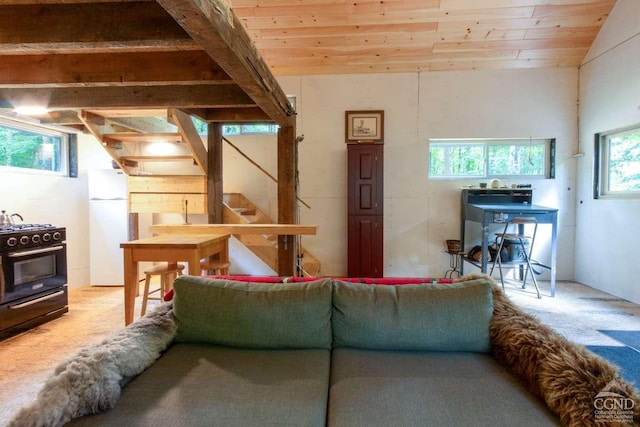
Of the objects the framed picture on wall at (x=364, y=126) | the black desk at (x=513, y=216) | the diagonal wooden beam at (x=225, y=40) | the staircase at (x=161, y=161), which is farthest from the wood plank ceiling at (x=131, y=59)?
the black desk at (x=513, y=216)

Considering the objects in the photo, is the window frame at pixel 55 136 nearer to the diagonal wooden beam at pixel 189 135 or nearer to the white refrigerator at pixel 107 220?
the white refrigerator at pixel 107 220

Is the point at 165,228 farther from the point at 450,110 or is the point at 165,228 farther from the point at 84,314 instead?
the point at 450,110

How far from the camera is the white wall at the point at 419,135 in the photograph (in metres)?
4.54

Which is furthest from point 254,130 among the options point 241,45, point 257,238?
point 241,45

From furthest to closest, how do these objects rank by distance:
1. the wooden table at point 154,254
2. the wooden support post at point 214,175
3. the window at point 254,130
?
the window at point 254,130
the wooden support post at point 214,175
the wooden table at point 154,254

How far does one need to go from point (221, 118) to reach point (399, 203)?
8.79ft

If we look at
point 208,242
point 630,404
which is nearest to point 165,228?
point 208,242

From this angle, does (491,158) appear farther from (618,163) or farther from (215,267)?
(215,267)

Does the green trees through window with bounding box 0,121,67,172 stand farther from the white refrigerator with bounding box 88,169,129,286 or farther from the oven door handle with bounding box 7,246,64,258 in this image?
the oven door handle with bounding box 7,246,64,258

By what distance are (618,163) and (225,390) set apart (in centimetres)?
500

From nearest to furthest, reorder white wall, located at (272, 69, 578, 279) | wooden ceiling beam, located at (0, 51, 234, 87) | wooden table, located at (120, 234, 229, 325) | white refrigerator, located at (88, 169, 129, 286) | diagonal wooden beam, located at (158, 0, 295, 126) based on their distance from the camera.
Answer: diagonal wooden beam, located at (158, 0, 295, 126) → wooden ceiling beam, located at (0, 51, 234, 87) → wooden table, located at (120, 234, 229, 325) → white refrigerator, located at (88, 169, 129, 286) → white wall, located at (272, 69, 578, 279)

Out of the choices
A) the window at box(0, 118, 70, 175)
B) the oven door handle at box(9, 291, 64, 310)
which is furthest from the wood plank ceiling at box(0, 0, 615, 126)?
the oven door handle at box(9, 291, 64, 310)

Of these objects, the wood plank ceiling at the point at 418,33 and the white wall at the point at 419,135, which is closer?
the wood plank ceiling at the point at 418,33

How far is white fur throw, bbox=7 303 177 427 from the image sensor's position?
1.01 meters
